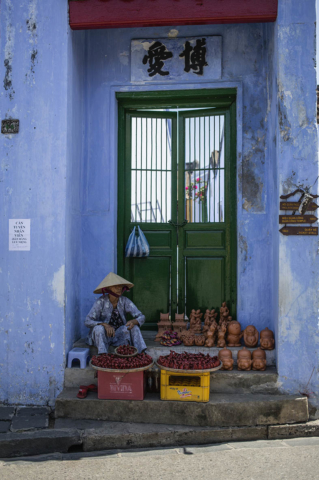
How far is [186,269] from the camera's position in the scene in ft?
21.2

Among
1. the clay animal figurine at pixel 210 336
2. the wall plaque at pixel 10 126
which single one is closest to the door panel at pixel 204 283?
the clay animal figurine at pixel 210 336

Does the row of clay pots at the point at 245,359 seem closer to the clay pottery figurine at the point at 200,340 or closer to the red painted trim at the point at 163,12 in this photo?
the clay pottery figurine at the point at 200,340

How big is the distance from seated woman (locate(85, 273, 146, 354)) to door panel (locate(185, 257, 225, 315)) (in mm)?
1089

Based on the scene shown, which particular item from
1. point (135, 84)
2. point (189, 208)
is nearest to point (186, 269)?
point (189, 208)

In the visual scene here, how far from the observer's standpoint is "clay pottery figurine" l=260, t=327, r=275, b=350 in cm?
545

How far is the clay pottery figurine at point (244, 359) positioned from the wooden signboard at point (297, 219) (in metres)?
1.63

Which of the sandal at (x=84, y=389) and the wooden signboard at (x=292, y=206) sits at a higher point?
the wooden signboard at (x=292, y=206)

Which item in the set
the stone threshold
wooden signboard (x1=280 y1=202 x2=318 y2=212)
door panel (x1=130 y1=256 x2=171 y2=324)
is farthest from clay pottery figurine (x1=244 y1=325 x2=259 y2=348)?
wooden signboard (x1=280 y1=202 x2=318 y2=212)

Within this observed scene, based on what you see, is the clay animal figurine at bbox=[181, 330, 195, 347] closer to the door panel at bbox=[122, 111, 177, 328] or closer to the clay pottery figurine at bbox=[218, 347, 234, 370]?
the clay pottery figurine at bbox=[218, 347, 234, 370]

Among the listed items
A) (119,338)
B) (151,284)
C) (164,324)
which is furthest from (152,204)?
(119,338)

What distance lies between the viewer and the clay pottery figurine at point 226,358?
5285mm

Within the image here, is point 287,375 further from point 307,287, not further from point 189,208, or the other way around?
point 189,208

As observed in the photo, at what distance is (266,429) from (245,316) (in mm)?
1727

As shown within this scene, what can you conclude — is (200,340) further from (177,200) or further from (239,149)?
(239,149)
